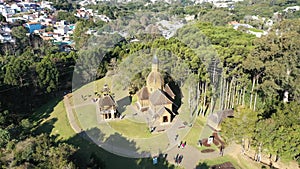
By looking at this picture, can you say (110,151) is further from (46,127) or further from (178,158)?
(46,127)

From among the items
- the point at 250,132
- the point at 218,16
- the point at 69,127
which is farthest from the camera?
the point at 218,16

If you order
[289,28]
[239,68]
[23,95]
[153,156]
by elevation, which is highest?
[289,28]

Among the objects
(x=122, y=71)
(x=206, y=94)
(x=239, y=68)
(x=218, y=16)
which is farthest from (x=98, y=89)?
(x=218, y=16)

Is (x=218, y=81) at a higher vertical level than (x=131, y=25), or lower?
lower

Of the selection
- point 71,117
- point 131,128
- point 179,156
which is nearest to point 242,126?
point 179,156

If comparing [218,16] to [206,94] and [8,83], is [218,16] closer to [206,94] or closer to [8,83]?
[206,94]

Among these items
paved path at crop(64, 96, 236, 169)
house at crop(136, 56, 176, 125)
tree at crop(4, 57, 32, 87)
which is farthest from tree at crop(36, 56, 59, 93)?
paved path at crop(64, 96, 236, 169)

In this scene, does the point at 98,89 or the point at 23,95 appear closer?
the point at 23,95

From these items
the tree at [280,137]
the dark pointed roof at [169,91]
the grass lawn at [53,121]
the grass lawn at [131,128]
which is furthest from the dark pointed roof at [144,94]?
the tree at [280,137]
